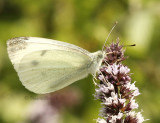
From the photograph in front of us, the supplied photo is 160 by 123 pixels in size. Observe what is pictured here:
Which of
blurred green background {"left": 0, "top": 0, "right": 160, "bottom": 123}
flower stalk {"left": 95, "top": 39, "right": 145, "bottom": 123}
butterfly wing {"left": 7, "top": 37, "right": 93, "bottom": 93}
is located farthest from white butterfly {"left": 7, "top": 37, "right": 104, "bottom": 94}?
blurred green background {"left": 0, "top": 0, "right": 160, "bottom": 123}

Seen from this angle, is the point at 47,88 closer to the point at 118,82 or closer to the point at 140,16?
the point at 118,82

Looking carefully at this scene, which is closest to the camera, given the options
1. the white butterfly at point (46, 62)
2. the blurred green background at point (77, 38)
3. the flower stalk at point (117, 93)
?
the flower stalk at point (117, 93)

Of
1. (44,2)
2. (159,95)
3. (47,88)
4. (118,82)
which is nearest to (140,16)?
(159,95)

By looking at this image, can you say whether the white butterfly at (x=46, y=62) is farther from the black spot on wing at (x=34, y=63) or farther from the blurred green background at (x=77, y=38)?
the blurred green background at (x=77, y=38)

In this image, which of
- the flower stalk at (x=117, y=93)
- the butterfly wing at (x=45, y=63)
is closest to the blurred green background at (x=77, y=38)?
the butterfly wing at (x=45, y=63)

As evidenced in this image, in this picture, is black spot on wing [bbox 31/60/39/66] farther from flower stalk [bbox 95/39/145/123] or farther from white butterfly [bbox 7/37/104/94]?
flower stalk [bbox 95/39/145/123]

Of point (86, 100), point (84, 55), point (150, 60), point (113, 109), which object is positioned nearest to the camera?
point (113, 109)
